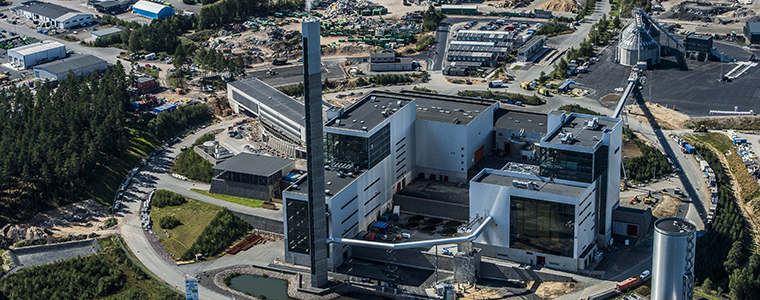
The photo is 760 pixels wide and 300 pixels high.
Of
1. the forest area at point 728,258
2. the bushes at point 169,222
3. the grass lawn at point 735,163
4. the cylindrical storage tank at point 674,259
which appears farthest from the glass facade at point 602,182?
the bushes at point 169,222

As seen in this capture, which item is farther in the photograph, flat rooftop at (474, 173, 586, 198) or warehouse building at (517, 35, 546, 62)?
warehouse building at (517, 35, 546, 62)

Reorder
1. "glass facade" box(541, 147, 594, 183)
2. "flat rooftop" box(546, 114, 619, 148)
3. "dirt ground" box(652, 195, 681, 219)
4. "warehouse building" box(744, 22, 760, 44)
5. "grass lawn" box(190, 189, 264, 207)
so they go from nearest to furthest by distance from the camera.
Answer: "glass facade" box(541, 147, 594, 183) → "flat rooftop" box(546, 114, 619, 148) → "dirt ground" box(652, 195, 681, 219) → "grass lawn" box(190, 189, 264, 207) → "warehouse building" box(744, 22, 760, 44)

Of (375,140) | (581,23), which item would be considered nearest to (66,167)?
(375,140)

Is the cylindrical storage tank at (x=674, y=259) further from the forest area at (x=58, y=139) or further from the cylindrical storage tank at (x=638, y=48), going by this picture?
the cylindrical storage tank at (x=638, y=48)

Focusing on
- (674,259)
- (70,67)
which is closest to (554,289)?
(674,259)

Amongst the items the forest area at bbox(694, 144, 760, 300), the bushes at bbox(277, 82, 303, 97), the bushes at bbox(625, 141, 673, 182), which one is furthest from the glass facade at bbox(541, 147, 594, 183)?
the bushes at bbox(277, 82, 303, 97)

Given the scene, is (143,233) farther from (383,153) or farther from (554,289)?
(554,289)

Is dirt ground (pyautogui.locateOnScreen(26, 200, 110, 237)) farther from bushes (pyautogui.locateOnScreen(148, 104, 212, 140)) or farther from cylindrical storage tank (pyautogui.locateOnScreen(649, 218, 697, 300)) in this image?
cylindrical storage tank (pyautogui.locateOnScreen(649, 218, 697, 300))
